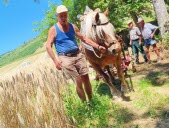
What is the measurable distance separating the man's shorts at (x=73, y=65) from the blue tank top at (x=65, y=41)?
17 cm

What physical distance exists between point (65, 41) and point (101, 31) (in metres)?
1.12

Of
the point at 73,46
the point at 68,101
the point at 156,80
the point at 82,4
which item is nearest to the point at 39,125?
the point at 68,101

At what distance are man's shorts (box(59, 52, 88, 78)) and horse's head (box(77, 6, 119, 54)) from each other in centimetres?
74

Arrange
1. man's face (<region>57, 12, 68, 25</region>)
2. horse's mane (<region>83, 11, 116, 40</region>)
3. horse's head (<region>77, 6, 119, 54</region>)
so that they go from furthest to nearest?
1. horse's mane (<region>83, 11, 116, 40</region>)
2. horse's head (<region>77, 6, 119, 54</region>)
3. man's face (<region>57, 12, 68, 25</region>)

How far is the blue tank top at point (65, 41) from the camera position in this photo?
6520mm

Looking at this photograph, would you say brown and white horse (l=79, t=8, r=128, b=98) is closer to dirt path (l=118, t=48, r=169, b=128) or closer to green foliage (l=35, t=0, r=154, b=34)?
dirt path (l=118, t=48, r=169, b=128)

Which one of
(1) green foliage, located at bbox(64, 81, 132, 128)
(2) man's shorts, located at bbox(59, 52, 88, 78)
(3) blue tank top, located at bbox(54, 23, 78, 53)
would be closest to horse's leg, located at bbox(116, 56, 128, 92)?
(1) green foliage, located at bbox(64, 81, 132, 128)

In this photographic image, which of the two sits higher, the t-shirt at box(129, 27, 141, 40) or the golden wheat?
the golden wheat

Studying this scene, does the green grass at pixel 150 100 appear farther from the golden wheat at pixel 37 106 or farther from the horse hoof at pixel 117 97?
the golden wheat at pixel 37 106

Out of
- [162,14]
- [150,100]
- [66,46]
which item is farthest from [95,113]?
[162,14]

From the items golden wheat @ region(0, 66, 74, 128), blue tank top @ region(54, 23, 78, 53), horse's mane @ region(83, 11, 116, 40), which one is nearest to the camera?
golden wheat @ region(0, 66, 74, 128)

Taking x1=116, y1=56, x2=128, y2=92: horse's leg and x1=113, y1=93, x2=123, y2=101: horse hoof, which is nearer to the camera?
x1=113, y1=93, x2=123, y2=101: horse hoof

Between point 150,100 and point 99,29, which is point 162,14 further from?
point 150,100

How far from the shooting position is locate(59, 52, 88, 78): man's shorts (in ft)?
21.6
